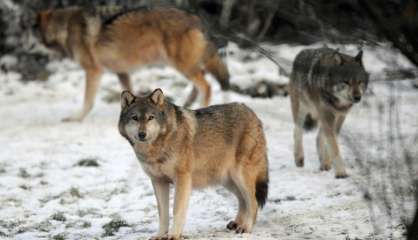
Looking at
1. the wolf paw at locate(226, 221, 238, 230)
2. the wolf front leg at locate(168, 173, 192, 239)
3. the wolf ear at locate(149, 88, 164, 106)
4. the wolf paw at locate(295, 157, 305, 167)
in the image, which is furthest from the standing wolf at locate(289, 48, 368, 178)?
the wolf front leg at locate(168, 173, 192, 239)

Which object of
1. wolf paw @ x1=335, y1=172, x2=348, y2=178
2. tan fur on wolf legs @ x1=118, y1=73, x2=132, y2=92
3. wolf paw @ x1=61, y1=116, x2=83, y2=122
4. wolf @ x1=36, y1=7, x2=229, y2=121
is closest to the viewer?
wolf paw @ x1=335, y1=172, x2=348, y2=178

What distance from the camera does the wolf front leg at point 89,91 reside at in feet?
38.3

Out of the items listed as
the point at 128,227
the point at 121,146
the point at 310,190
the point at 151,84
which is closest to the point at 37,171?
the point at 121,146

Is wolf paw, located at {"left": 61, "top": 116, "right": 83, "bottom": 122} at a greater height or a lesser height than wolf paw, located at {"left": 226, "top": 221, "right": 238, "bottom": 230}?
greater

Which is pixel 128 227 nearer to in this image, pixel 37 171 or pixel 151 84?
pixel 37 171

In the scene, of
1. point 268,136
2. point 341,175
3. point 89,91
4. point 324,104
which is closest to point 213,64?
point 268,136

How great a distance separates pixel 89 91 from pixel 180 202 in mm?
6339

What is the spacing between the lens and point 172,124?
596cm

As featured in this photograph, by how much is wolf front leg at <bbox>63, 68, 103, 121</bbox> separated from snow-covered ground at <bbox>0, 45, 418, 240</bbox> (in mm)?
194

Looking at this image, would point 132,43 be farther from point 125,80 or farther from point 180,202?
point 180,202

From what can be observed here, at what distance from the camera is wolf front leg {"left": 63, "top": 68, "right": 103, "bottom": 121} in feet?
38.3

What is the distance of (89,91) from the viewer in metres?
11.8

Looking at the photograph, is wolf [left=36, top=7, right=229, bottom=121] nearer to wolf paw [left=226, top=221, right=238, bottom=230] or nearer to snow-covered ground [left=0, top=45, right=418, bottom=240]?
snow-covered ground [left=0, top=45, right=418, bottom=240]

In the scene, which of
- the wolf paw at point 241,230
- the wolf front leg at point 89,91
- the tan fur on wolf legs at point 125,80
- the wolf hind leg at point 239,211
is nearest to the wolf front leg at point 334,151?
the wolf hind leg at point 239,211
